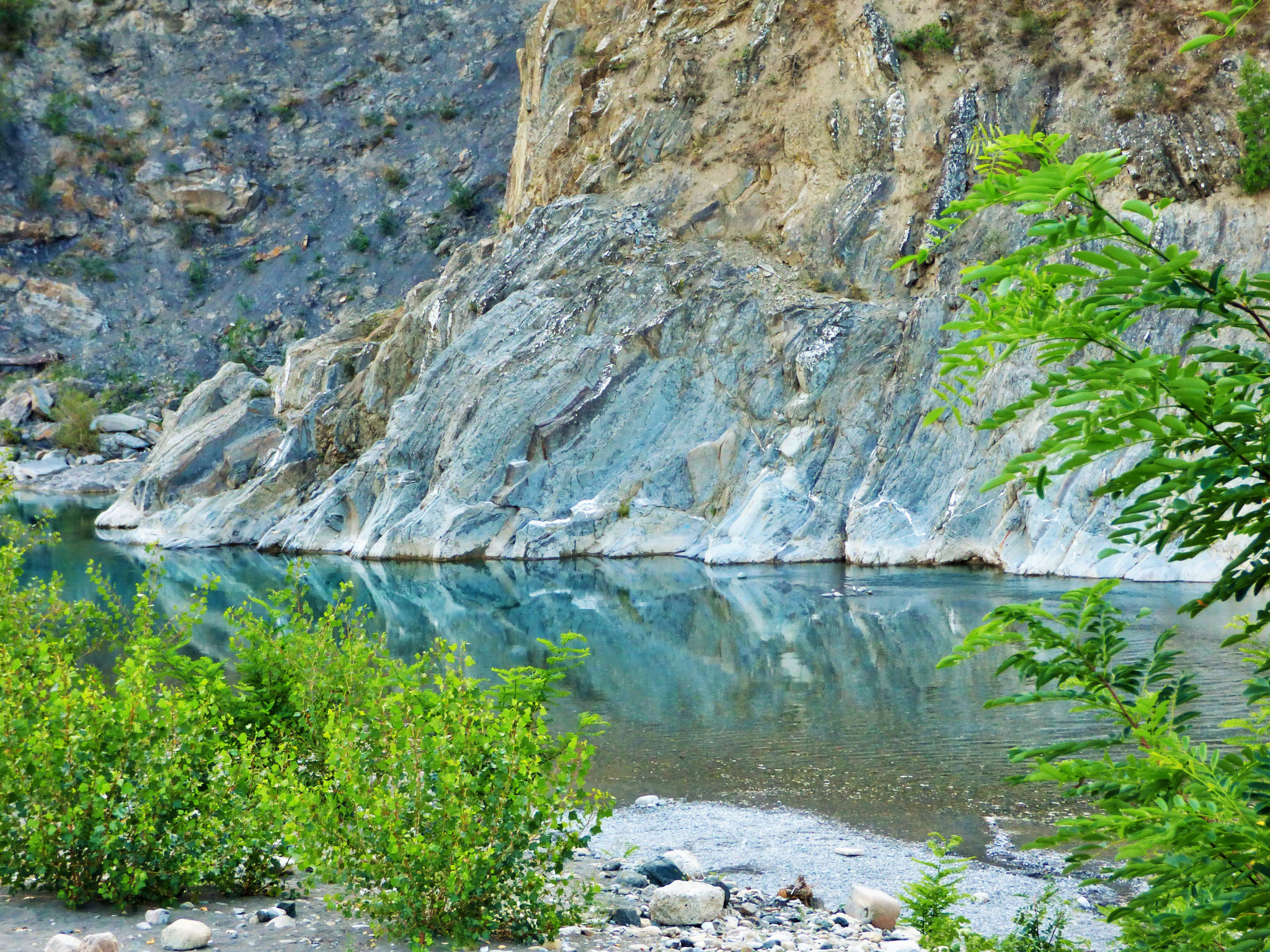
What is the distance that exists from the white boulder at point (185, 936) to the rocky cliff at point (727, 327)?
24402 mm

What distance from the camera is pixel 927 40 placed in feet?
135

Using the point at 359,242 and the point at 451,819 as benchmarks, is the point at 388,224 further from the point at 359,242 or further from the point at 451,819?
the point at 451,819

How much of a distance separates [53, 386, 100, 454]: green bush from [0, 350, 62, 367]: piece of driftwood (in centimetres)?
678

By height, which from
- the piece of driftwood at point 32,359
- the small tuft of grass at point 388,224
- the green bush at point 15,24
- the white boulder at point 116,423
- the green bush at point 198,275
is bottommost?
the white boulder at point 116,423

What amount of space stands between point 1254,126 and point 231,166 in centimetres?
6264

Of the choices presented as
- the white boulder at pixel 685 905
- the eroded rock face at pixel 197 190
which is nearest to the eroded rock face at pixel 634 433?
the white boulder at pixel 685 905

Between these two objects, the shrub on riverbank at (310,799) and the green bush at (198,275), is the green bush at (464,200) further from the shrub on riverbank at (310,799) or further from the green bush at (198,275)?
the shrub on riverbank at (310,799)

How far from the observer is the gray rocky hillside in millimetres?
71938

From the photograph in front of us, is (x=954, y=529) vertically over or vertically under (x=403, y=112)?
under

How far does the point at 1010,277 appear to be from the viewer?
263 centimetres

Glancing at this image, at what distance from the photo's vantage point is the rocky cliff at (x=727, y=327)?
33562 millimetres

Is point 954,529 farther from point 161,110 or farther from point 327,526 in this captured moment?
point 161,110

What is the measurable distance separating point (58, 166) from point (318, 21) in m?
20.2

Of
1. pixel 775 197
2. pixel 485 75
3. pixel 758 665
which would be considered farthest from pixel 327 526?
pixel 485 75
